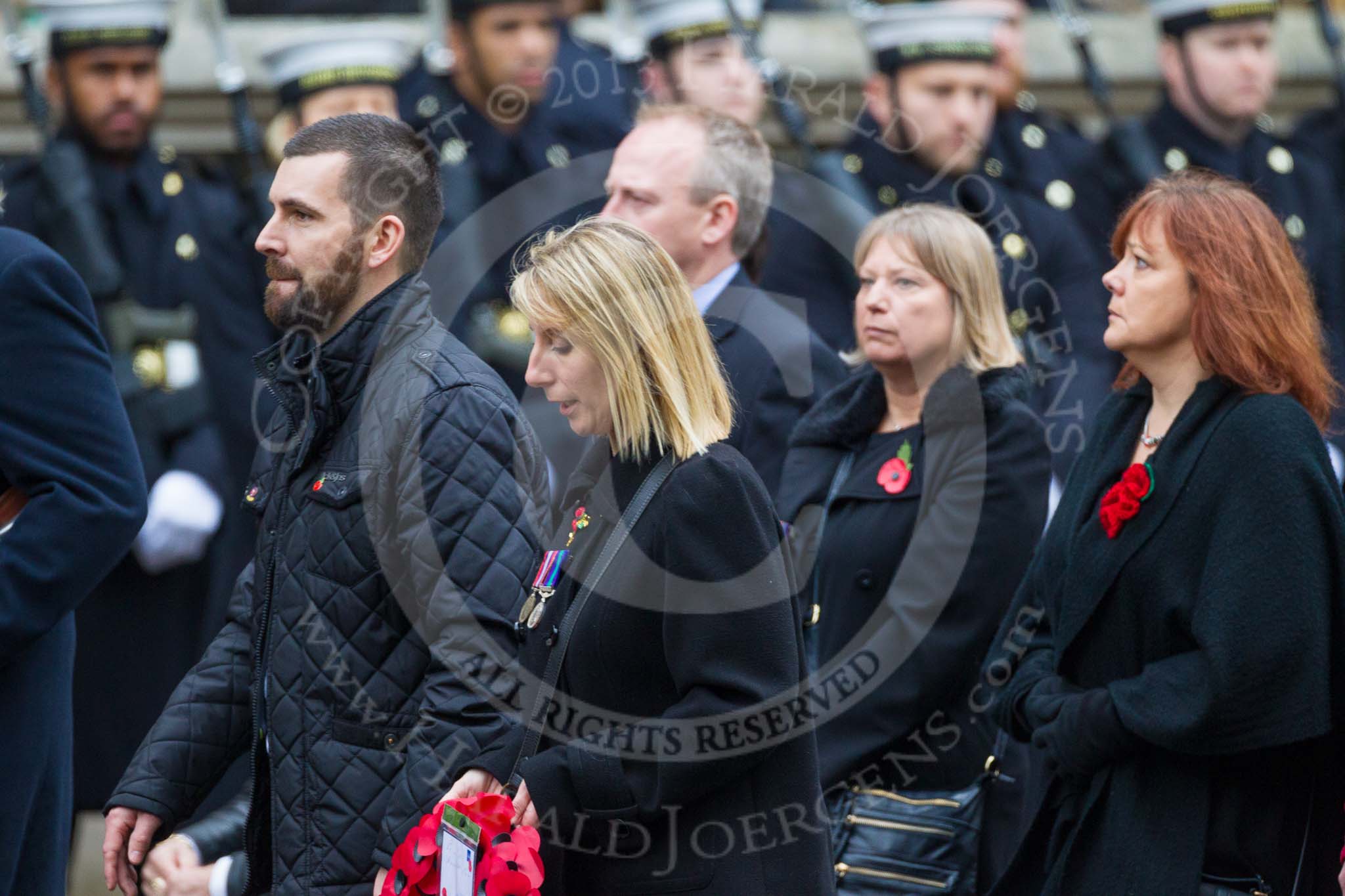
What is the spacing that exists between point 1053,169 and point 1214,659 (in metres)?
4.15

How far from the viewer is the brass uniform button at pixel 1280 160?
7.24 meters

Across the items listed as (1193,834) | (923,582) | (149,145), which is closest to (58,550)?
(923,582)

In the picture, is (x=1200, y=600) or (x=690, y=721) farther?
(x=1200, y=600)

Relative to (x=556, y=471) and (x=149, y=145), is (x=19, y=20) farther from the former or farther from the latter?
(x=556, y=471)

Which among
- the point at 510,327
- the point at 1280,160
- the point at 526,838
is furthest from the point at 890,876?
the point at 1280,160

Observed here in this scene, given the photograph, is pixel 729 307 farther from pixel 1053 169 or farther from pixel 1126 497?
pixel 1053 169

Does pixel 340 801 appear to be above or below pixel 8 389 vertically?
below

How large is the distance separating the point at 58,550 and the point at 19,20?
4051mm

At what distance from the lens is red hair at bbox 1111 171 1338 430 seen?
10.6 feet

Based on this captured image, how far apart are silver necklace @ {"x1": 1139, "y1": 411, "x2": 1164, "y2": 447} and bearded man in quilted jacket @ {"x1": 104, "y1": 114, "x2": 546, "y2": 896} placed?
1028 millimetres

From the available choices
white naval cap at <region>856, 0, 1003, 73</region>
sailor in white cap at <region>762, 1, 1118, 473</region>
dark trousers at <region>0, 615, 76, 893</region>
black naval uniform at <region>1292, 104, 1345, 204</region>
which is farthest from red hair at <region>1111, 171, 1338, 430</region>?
black naval uniform at <region>1292, 104, 1345, 204</region>

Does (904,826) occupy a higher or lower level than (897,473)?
lower

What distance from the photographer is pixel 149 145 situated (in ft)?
20.2

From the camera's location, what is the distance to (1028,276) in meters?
6.02
